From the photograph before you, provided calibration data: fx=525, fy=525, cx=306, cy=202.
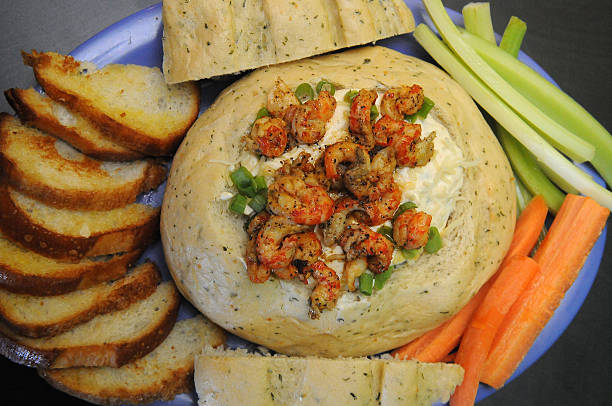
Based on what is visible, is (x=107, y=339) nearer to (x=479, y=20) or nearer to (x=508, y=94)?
(x=508, y=94)

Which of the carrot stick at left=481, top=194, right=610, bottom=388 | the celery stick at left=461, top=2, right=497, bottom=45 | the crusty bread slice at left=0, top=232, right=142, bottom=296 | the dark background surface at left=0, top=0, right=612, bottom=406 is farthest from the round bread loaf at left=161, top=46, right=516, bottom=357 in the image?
the dark background surface at left=0, top=0, right=612, bottom=406

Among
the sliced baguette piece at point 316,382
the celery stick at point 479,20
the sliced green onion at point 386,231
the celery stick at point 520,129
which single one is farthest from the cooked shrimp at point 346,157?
the celery stick at point 479,20

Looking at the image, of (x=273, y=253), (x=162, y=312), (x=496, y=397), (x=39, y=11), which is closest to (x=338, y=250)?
(x=273, y=253)

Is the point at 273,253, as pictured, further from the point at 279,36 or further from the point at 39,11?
the point at 39,11


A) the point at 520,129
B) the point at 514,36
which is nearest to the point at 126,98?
the point at 520,129

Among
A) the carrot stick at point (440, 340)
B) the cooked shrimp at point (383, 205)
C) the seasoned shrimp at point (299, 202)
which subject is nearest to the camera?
the seasoned shrimp at point (299, 202)

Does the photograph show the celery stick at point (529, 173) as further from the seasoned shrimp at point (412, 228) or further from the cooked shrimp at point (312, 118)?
the cooked shrimp at point (312, 118)
